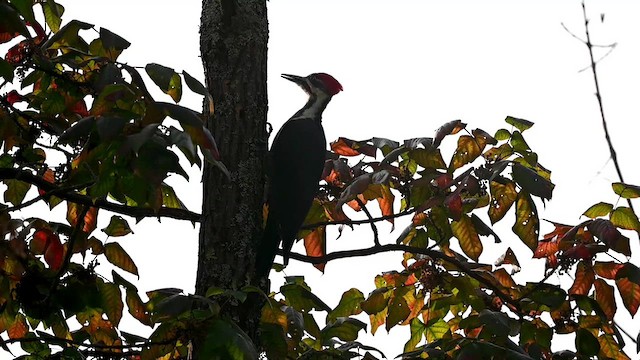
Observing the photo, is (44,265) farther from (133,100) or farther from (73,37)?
(133,100)

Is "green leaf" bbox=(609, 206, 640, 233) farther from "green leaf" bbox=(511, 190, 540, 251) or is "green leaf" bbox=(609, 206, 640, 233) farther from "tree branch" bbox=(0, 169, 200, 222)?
"tree branch" bbox=(0, 169, 200, 222)

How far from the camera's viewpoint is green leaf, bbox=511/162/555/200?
2402 mm

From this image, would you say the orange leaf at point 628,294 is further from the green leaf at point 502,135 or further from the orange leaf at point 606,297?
the green leaf at point 502,135

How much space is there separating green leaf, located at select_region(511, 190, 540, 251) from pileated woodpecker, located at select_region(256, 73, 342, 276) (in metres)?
0.73

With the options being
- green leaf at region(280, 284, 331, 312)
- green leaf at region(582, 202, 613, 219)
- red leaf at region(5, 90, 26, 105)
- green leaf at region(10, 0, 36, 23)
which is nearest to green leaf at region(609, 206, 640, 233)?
green leaf at region(582, 202, 613, 219)

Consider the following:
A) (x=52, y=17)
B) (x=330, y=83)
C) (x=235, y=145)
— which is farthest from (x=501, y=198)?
(x=330, y=83)

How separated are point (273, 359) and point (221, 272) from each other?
0.41 m

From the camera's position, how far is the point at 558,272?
2648 mm

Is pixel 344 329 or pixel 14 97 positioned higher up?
pixel 14 97

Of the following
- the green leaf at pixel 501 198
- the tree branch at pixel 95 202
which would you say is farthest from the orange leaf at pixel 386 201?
the tree branch at pixel 95 202

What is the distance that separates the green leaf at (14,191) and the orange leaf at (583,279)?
5.63 feet

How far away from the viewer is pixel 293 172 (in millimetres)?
3445

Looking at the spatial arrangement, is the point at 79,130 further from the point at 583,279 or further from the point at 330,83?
the point at 330,83

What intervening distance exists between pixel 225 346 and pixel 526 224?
1185mm
